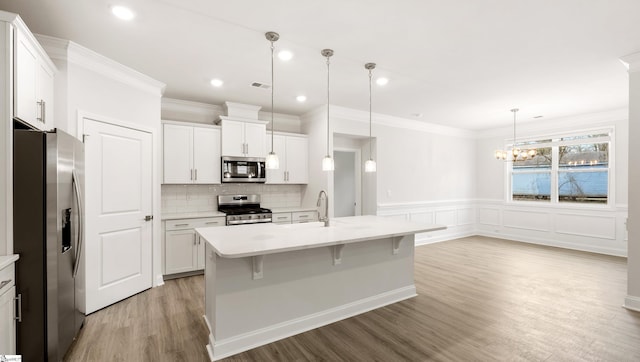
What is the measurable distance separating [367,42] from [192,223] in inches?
135

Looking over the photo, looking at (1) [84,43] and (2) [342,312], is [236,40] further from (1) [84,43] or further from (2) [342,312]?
(2) [342,312]

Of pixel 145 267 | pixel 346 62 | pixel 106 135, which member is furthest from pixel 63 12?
pixel 145 267

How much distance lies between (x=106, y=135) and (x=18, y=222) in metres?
1.60

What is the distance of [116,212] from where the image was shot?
11.0 feet

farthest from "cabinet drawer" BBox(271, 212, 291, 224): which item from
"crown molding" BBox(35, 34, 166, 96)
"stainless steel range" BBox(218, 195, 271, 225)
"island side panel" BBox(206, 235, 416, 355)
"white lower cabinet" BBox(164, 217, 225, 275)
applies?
"crown molding" BBox(35, 34, 166, 96)

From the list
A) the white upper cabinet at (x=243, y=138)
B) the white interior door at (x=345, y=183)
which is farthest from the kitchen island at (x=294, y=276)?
the white interior door at (x=345, y=183)

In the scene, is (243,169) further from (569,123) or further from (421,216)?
(569,123)

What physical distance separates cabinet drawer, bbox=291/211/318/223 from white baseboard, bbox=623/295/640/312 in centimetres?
418

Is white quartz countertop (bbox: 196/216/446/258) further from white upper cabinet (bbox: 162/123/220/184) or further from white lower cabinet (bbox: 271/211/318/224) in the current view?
white upper cabinet (bbox: 162/123/220/184)

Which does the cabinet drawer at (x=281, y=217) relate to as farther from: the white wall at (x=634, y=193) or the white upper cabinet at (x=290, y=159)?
the white wall at (x=634, y=193)

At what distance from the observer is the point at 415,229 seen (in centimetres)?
309

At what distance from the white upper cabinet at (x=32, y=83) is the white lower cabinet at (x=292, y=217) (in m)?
3.11

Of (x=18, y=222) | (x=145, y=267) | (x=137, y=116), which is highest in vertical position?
(x=137, y=116)

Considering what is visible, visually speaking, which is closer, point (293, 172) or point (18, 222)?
point (18, 222)
